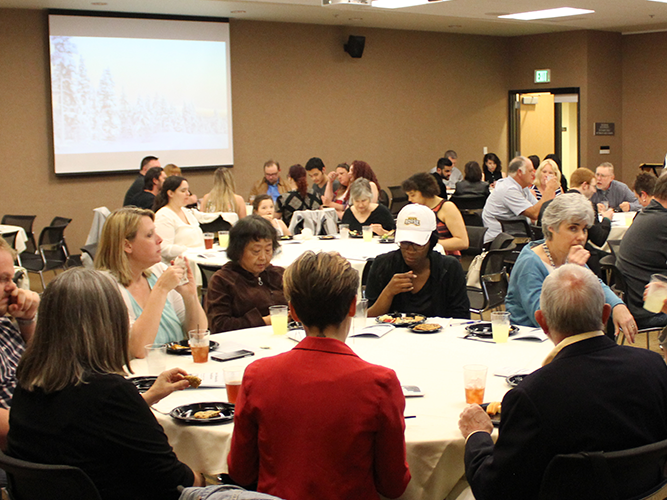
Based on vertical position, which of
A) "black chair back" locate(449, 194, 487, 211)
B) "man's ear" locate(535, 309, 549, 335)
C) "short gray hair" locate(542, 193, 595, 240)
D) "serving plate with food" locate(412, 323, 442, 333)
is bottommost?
"serving plate with food" locate(412, 323, 442, 333)

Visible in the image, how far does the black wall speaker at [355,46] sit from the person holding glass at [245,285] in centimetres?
935

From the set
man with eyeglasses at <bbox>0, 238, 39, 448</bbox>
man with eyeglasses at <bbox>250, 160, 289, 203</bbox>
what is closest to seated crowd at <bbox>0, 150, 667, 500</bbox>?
man with eyeglasses at <bbox>0, 238, 39, 448</bbox>

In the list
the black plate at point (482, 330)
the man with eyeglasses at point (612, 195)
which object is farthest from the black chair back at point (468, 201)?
the black plate at point (482, 330)

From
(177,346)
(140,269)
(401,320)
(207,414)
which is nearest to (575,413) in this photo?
(207,414)

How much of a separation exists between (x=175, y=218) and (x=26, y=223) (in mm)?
3203

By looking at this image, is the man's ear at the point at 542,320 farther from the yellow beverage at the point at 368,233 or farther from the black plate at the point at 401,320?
the yellow beverage at the point at 368,233

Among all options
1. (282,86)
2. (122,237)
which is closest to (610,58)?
(282,86)

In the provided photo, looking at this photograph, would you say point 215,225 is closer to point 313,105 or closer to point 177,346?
point 177,346

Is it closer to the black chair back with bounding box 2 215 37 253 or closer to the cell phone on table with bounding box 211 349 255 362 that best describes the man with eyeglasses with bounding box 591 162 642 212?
the black chair back with bounding box 2 215 37 253

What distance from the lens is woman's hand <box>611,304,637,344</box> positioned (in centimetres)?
346

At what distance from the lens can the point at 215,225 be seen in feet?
23.3

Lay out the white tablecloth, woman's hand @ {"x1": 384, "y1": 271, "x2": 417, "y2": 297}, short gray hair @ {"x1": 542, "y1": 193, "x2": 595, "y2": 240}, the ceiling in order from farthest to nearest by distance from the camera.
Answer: the ceiling, the white tablecloth, woman's hand @ {"x1": 384, "y1": 271, "x2": 417, "y2": 297}, short gray hair @ {"x1": 542, "y1": 193, "x2": 595, "y2": 240}

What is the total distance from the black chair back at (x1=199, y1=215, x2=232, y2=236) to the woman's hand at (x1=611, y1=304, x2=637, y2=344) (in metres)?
4.28

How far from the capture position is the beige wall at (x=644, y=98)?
14.3 m
